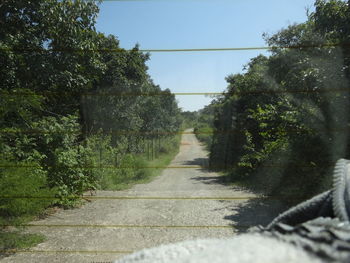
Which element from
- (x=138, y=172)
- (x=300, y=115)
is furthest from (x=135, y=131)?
(x=138, y=172)

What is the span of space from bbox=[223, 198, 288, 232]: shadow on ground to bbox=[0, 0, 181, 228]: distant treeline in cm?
131

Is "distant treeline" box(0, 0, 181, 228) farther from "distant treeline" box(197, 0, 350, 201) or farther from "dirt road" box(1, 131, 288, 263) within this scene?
"distant treeline" box(197, 0, 350, 201)

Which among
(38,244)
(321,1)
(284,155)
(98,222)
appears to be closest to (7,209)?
(38,244)

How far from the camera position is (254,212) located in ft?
14.1

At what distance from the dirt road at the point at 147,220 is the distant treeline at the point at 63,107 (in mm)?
363

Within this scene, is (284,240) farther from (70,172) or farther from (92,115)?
(70,172)

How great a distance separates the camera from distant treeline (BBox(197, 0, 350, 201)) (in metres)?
2.73

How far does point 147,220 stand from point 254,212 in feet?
4.80

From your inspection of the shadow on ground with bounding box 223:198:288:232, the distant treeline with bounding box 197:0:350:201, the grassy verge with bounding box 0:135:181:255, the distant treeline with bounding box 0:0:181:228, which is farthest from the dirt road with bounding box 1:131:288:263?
the distant treeline with bounding box 197:0:350:201

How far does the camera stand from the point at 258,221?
3.90 meters

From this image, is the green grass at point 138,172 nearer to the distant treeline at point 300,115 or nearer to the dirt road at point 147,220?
the dirt road at point 147,220

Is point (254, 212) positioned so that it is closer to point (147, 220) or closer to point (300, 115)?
point (147, 220)

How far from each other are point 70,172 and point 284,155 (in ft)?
9.96

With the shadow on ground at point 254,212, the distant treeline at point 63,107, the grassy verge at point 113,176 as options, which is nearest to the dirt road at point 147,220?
the shadow on ground at point 254,212
